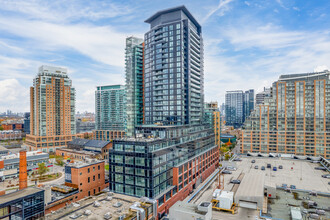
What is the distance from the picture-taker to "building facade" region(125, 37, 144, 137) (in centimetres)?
12606

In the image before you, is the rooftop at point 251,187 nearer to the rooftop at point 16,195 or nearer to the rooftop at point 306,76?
the rooftop at point 16,195

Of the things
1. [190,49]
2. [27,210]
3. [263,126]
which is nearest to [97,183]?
[27,210]

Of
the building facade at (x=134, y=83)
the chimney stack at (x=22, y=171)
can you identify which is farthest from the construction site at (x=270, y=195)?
the building facade at (x=134, y=83)

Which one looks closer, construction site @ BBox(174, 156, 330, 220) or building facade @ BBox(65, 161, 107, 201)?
construction site @ BBox(174, 156, 330, 220)

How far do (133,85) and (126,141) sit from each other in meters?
68.1

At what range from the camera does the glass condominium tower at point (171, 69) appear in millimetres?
102938

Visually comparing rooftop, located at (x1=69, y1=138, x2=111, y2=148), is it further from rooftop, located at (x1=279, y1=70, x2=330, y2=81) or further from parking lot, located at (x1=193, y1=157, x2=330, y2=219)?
rooftop, located at (x1=279, y1=70, x2=330, y2=81)

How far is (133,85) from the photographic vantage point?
127m

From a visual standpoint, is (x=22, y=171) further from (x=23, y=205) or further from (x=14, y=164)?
(x=14, y=164)

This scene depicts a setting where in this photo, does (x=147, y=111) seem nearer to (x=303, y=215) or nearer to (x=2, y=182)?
(x=2, y=182)

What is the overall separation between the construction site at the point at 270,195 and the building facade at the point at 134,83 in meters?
55.5

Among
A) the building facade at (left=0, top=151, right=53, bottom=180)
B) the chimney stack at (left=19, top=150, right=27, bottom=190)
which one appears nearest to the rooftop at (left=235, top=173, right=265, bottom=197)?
the chimney stack at (left=19, top=150, right=27, bottom=190)

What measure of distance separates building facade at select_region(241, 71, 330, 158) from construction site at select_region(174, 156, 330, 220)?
24355 mm

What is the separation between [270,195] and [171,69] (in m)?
66.5
